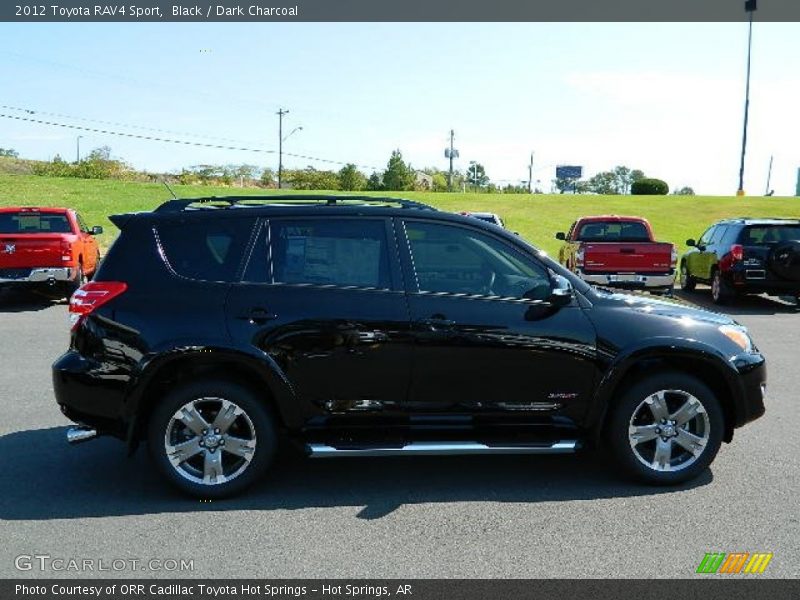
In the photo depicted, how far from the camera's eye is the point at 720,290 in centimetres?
1452

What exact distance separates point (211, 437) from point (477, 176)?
166 meters

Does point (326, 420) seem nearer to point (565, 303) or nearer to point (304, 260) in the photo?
point (304, 260)

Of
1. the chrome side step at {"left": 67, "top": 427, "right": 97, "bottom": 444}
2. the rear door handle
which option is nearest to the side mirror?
the rear door handle

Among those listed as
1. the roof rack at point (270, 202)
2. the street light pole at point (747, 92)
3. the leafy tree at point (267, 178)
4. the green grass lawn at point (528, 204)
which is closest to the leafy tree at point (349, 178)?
the leafy tree at point (267, 178)

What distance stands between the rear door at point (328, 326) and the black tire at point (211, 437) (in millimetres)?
293

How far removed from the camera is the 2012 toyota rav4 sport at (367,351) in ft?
14.8

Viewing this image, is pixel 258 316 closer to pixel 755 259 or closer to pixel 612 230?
pixel 755 259

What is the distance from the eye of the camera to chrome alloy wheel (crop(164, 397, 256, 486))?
4.51 metres

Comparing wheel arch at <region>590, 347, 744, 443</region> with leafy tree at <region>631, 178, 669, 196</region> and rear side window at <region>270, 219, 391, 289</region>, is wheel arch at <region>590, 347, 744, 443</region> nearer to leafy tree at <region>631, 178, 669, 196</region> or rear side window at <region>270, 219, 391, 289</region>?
rear side window at <region>270, 219, 391, 289</region>

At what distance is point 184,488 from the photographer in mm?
4496

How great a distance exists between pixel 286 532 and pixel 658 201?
59.8 meters

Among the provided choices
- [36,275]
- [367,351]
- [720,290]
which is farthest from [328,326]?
[720,290]

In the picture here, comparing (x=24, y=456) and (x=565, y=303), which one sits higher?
(x=565, y=303)

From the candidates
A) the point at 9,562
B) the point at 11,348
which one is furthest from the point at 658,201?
the point at 9,562
